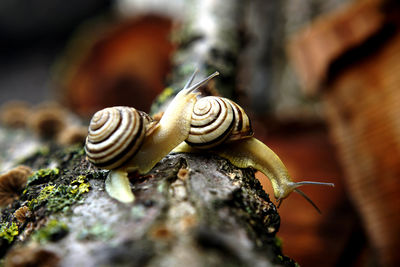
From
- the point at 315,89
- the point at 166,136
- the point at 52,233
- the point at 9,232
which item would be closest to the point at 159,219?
the point at 52,233

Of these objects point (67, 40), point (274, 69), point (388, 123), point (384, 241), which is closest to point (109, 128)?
point (388, 123)

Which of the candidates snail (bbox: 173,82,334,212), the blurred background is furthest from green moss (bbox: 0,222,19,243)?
the blurred background

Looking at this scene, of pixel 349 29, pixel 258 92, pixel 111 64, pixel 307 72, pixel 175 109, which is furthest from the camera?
pixel 258 92

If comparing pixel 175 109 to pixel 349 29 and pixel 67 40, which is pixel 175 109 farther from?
pixel 67 40

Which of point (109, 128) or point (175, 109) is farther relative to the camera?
point (175, 109)

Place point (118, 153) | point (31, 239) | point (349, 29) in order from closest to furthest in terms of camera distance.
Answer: point (31, 239) < point (118, 153) < point (349, 29)

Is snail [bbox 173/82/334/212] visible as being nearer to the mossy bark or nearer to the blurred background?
the mossy bark

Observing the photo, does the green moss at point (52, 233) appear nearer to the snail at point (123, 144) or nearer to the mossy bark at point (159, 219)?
the mossy bark at point (159, 219)
